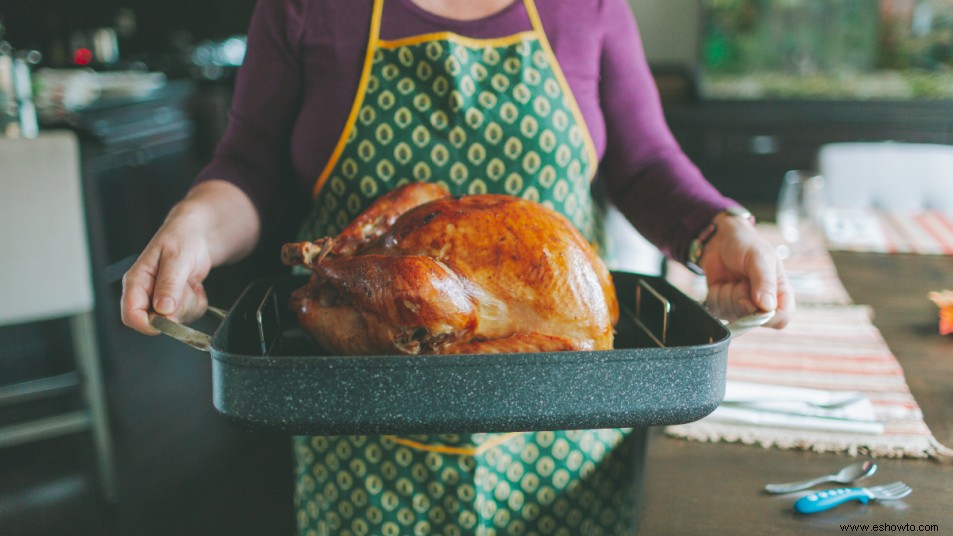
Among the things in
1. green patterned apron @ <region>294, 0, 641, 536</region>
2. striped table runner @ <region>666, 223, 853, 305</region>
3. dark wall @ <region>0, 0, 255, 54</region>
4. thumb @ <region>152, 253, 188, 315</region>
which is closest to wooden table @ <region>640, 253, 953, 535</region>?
green patterned apron @ <region>294, 0, 641, 536</region>

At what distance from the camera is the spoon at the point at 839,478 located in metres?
0.79

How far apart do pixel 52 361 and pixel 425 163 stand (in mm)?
2492

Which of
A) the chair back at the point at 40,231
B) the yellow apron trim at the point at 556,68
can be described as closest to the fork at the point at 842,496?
the yellow apron trim at the point at 556,68

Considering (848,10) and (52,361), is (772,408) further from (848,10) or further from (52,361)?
(848,10)

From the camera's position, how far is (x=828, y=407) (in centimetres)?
97

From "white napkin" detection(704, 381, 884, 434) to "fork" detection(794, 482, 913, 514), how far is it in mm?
139

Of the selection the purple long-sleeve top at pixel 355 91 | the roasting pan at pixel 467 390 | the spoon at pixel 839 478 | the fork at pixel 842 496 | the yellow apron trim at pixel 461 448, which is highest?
the purple long-sleeve top at pixel 355 91

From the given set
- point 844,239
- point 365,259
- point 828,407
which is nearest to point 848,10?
point 844,239

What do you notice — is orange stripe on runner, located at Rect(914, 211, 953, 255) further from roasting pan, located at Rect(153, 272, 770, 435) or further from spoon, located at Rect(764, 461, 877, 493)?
roasting pan, located at Rect(153, 272, 770, 435)

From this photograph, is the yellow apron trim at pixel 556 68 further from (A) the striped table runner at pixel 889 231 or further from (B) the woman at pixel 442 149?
(A) the striped table runner at pixel 889 231

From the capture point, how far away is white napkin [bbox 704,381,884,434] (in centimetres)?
93

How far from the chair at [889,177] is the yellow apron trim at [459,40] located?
187cm

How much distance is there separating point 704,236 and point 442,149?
0.36 m

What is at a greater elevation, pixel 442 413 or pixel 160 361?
pixel 442 413
